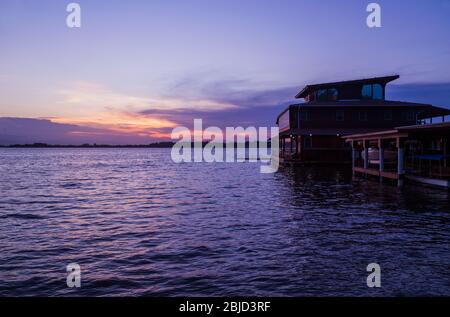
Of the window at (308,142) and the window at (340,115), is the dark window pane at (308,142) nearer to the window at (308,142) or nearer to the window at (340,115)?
→ the window at (308,142)

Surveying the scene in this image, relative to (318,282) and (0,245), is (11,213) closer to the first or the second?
(0,245)

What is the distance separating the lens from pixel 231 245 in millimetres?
12680

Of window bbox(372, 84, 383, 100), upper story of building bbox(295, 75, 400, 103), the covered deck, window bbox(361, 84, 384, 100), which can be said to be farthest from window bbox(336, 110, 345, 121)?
the covered deck

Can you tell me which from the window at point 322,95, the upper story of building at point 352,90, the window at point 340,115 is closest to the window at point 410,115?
the upper story of building at point 352,90

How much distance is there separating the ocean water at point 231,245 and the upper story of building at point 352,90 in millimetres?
27637

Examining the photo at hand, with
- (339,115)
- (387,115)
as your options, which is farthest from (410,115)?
(339,115)

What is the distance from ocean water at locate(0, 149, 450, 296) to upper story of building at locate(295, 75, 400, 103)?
2764 cm

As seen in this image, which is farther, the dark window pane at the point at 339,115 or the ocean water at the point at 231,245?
the dark window pane at the point at 339,115

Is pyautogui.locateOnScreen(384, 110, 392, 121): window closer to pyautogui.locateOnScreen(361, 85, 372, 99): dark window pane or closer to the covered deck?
pyautogui.locateOnScreen(361, 85, 372, 99): dark window pane

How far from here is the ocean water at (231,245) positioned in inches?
359

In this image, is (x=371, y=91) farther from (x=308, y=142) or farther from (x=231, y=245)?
(x=231, y=245)

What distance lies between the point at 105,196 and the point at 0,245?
14.1m

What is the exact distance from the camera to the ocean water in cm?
912

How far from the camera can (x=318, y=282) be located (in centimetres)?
913
